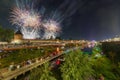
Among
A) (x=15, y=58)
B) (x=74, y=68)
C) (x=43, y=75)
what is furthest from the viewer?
(x=15, y=58)

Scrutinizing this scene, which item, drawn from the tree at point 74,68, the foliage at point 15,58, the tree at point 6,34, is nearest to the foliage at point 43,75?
the tree at point 74,68

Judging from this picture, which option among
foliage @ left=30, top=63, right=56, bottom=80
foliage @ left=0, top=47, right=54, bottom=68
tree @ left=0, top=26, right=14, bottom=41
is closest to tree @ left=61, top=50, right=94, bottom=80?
foliage @ left=30, top=63, right=56, bottom=80

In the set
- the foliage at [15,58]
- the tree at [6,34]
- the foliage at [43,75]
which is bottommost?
the foliage at [15,58]

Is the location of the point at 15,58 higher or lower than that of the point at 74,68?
lower

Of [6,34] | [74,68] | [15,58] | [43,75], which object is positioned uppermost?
[6,34]

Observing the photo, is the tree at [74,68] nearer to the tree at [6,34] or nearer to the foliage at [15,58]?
the foliage at [15,58]

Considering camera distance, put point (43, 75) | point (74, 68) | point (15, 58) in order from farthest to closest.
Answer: point (15, 58) < point (74, 68) < point (43, 75)

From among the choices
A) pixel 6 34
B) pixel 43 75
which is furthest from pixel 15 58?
pixel 6 34

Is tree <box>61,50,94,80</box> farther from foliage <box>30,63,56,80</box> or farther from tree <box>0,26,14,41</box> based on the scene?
tree <box>0,26,14,41</box>

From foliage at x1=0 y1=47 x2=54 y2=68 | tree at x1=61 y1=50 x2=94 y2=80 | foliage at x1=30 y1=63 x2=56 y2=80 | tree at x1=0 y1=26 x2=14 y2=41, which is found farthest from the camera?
tree at x1=0 y1=26 x2=14 y2=41

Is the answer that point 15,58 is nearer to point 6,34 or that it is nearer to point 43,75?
point 43,75

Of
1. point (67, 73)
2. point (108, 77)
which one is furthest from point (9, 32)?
point (67, 73)

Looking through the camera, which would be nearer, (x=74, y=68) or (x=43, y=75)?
(x=43, y=75)

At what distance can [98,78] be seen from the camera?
38.6 metres
